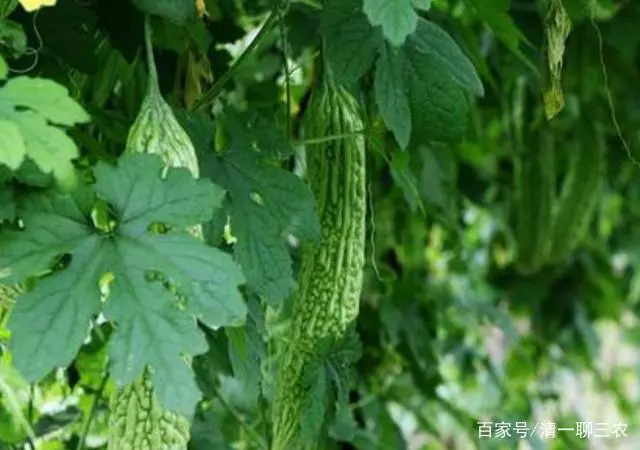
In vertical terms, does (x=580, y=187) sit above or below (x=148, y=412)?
above

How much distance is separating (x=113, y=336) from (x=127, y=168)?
133mm

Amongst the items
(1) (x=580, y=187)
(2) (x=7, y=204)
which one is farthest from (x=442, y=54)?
(1) (x=580, y=187)

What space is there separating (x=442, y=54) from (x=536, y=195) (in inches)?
58.5

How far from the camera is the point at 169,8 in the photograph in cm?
109

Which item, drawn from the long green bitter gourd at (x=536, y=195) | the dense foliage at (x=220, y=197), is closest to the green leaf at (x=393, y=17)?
the dense foliage at (x=220, y=197)

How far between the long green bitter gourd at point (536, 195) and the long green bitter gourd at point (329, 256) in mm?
1390

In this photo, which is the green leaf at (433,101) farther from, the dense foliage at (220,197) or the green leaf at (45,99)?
the green leaf at (45,99)

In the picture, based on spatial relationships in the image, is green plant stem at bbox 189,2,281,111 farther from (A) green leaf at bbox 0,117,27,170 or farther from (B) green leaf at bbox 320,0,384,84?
(A) green leaf at bbox 0,117,27,170

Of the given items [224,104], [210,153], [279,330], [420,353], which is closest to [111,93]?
[224,104]

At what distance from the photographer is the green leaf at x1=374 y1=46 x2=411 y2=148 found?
1119 mm

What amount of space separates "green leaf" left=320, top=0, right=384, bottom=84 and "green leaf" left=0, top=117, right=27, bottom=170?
0.35 m

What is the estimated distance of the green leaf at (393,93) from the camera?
3.67 ft

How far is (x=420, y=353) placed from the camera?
7.32 ft

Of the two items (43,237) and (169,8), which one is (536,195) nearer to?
(169,8)
